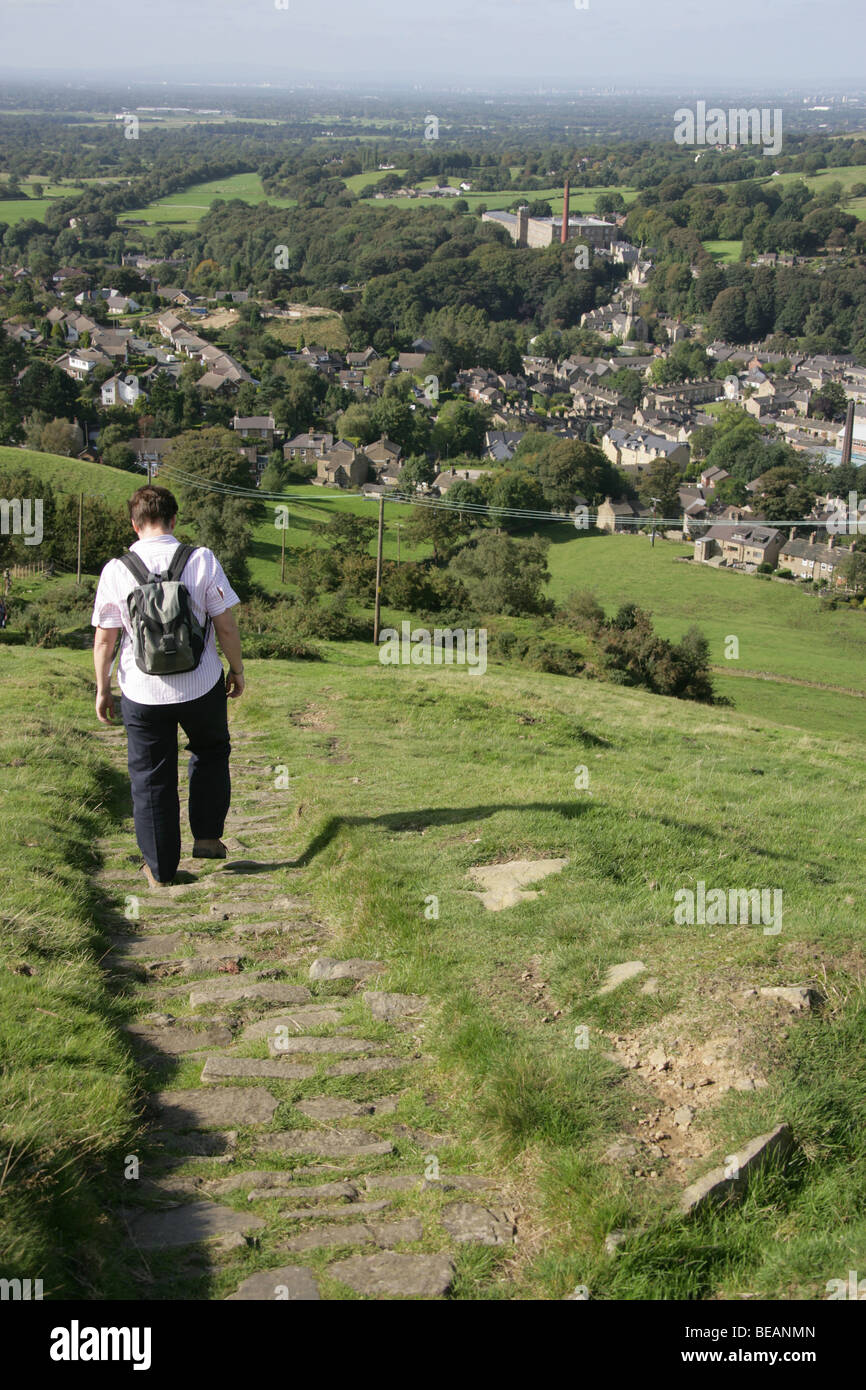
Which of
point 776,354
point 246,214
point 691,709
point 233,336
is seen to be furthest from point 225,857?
point 246,214

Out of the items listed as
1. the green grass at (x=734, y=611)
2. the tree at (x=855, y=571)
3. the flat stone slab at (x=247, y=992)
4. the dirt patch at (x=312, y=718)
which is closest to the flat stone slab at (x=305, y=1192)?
the flat stone slab at (x=247, y=992)

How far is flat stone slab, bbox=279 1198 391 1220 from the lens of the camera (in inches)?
146

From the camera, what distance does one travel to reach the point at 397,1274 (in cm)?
344

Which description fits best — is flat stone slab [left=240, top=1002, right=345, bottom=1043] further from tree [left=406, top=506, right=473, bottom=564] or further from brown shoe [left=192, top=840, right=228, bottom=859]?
tree [left=406, top=506, right=473, bottom=564]

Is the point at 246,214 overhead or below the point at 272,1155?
overhead

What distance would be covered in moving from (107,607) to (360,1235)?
3976 mm

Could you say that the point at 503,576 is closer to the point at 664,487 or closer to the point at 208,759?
the point at 208,759

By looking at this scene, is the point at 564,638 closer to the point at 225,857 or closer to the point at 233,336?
the point at 225,857

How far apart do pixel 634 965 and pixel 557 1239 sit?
1827 mm

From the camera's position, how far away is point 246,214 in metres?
180

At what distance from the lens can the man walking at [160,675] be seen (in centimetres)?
627

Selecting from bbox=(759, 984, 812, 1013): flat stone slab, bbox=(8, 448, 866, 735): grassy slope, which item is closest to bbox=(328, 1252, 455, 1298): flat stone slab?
bbox=(759, 984, 812, 1013): flat stone slab

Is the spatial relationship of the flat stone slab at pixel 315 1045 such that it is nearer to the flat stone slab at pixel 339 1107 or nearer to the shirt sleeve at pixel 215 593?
the flat stone slab at pixel 339 1107
